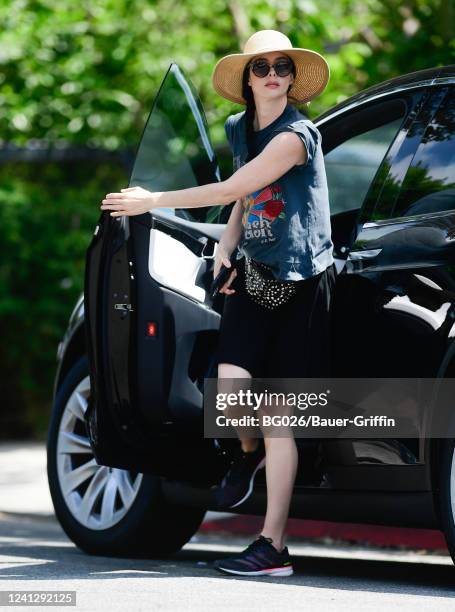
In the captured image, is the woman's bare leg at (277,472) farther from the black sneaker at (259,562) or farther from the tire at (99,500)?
the tire at (99,500)

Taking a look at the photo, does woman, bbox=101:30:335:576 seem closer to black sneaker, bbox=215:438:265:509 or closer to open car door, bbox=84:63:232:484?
black sneaker, bbox=215:438:265:509

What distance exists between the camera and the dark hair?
486 centimetres

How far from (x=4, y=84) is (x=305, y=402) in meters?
8.52

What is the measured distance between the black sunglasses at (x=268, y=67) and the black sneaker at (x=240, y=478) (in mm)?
1364

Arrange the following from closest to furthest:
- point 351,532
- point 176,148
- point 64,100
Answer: point 176,148, point 351,532, point 64,100

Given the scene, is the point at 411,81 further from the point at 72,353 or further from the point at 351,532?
the point at 351,532

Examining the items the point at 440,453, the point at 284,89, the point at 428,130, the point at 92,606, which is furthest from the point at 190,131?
the point at 92,606

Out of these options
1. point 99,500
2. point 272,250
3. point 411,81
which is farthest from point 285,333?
point 99,500

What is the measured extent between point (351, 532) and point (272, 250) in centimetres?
329

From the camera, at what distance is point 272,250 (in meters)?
4.68

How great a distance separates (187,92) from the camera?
17.6ft

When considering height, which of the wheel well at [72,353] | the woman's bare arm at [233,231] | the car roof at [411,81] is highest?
the car roof at [411,81]

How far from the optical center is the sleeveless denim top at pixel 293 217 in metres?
4.65

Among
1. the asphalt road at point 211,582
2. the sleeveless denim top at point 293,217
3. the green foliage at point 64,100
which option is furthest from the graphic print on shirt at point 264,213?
the green foliage at point 64,100
